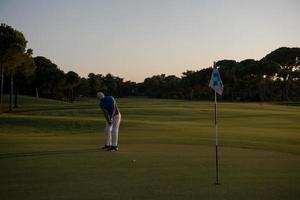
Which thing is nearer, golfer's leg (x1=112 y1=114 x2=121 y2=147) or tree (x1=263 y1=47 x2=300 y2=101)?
golfer's leg (x1=112 y1=114 x2=121 y2=147)

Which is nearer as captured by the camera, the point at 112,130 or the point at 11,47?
the point at 112,130

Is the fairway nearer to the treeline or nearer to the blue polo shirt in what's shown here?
the blue polo shirt

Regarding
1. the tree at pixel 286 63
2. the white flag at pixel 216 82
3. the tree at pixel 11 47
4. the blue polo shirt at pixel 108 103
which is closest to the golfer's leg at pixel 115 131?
the blue polo shirt at pixel 108 103

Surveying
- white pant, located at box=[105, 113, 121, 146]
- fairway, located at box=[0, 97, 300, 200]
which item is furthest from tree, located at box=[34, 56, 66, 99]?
white pant, located at box=[105, 113, 121, 146]

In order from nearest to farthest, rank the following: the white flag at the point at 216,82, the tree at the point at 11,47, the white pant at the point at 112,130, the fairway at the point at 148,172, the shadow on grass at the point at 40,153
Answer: the fairway at the point at 148,172 → the white flag at the point at 216,82 → the shadow on grass at the point at 40,153 → the white pant at the point at 112,130 → the tree at the point at 11,47

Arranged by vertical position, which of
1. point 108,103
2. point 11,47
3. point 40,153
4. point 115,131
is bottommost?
point 40,153

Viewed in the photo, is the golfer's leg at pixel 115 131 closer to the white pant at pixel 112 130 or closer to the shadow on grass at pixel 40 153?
the white pant at pixel 112 130

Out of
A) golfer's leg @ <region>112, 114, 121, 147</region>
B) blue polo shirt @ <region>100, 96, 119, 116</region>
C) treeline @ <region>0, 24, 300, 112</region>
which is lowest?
golfer's leg @ <region>112, 114, 121, 147</region>

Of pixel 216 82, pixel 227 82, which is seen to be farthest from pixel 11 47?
pixel 227 82

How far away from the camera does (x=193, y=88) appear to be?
383 feet

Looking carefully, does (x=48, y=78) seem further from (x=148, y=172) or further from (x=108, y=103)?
(x=148, y=172)

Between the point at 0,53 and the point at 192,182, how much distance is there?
4439cm

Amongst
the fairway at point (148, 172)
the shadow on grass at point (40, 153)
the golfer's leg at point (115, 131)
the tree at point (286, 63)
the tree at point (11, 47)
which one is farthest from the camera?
the tree at point (286, 63)

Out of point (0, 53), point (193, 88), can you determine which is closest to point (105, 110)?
point (0, 53)
